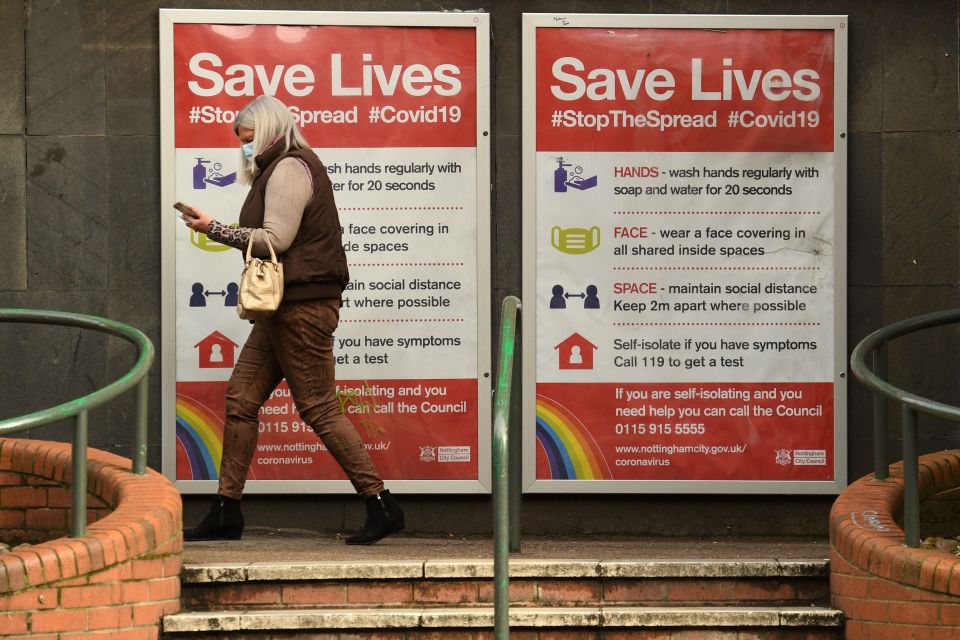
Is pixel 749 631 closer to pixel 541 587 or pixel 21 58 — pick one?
pixel 541 587

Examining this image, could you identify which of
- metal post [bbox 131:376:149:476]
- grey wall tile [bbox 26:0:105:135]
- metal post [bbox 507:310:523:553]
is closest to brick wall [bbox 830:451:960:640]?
metal post [bbox 507:310:523:553]

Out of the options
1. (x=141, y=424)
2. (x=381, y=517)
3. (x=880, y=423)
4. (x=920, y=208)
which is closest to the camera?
(x=141, y=424)

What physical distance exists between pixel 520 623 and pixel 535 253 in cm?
241

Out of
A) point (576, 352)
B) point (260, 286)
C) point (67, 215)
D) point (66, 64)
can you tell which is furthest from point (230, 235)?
point (576, 352)

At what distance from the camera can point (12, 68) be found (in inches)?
282

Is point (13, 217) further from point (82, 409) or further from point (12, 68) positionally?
point (82, 409)

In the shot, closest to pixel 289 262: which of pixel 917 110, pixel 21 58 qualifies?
pixel 21 58

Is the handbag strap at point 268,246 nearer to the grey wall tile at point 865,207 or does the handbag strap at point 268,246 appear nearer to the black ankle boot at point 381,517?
the black ankle boot at point 381,517

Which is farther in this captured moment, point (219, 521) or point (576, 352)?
point (576, 352)

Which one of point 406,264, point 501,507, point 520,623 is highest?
point 406,264

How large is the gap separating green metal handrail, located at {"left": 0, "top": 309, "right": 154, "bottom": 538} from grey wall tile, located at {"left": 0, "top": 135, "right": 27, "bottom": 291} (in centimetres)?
121

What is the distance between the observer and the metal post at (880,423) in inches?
223

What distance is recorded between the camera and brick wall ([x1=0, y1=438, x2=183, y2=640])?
471 cm

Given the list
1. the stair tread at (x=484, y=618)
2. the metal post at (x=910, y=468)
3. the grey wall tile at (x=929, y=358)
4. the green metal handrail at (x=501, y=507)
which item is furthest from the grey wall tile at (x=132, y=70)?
the metal post at (x=910, y=468)
